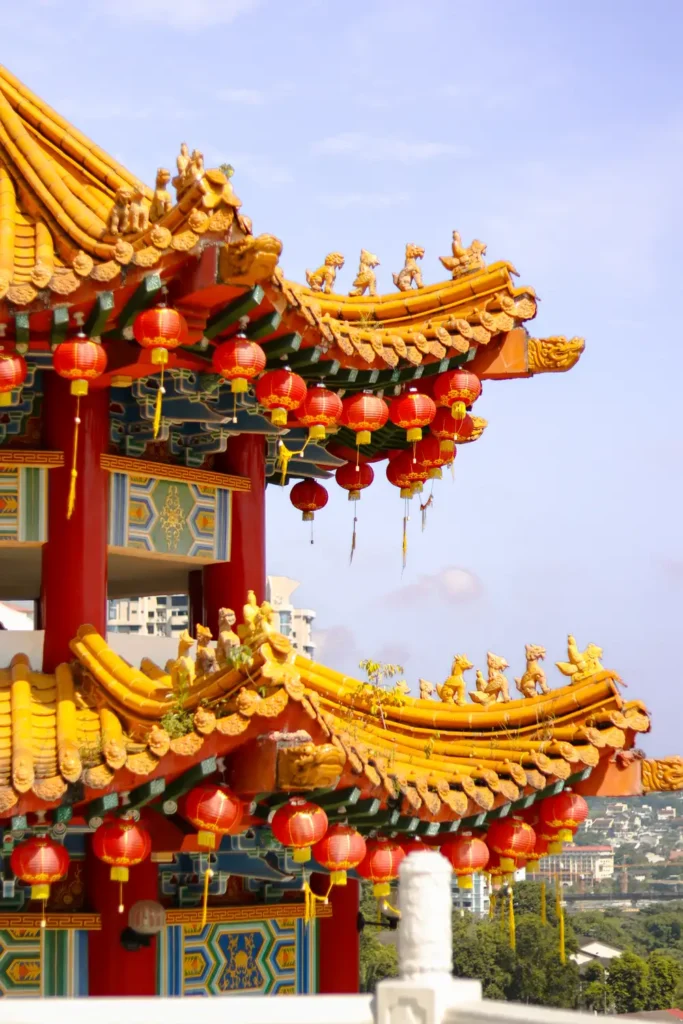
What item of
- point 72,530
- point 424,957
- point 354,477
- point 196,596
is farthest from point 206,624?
point 424,957

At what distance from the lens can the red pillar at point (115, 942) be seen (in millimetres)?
12484

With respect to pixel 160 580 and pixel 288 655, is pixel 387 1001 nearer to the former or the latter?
pixel 288 655

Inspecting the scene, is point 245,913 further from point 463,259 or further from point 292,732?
point 463,259

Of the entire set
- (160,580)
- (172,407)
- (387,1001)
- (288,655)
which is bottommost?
(387,1001)

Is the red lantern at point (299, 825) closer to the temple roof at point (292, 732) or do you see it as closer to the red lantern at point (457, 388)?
the temple roof at point (292, 732)

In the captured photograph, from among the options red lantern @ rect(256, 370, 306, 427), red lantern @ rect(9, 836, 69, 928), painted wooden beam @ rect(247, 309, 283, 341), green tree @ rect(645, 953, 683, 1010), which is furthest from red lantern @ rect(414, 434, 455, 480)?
green tree @ rect(645, 953, 683, 1010)

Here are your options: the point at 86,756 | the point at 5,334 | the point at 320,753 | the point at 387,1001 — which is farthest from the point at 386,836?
the point at 5,334

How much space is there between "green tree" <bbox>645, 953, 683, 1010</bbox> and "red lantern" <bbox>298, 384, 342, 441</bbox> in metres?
80.4

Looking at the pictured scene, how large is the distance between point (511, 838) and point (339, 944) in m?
2.15

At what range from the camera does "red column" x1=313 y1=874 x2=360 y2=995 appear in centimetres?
1405

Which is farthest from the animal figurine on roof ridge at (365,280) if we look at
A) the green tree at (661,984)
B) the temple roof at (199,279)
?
the green tree at (661,984)

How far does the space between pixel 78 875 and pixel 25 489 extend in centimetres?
310

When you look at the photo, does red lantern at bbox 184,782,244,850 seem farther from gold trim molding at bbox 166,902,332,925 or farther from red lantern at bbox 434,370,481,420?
red lantern at bbox 434,370,481,420

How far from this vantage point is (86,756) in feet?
36.4
